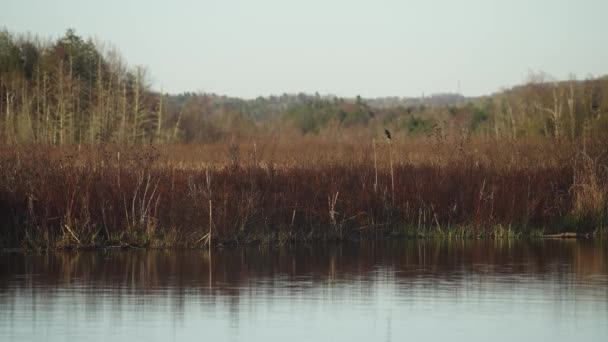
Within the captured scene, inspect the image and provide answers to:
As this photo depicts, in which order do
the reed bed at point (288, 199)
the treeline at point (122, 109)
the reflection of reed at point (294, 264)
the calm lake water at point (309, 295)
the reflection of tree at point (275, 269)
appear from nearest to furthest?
the calm lake water at point (309, 295), the reflection of tree at point (275, 269), the reflection of reed at point (294, 264), the reed bed at point (288, 199), the treeline at point (122, 109)

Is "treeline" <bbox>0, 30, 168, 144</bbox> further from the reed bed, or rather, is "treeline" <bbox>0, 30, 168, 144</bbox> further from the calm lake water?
the calm lake water

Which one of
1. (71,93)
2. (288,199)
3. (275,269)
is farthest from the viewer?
(71,93)

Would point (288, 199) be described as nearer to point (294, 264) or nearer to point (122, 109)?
point (294, 264)

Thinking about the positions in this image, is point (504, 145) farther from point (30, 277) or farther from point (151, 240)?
point (30, 277)

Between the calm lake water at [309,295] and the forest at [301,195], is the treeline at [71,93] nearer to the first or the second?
the forest at [301,195]

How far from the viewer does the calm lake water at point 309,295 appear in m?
9.87

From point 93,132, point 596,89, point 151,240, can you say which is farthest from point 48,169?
point 596,89

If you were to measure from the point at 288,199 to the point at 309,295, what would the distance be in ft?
22.9

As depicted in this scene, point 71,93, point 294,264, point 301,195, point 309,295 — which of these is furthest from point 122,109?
point 309,295

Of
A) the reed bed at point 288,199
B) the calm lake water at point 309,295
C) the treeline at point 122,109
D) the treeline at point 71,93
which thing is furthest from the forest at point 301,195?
the treeline at point 71,93

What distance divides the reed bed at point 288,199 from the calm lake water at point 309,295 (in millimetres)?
786

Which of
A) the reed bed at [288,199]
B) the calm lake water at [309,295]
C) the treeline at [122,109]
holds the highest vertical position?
the treeline at [122,109]

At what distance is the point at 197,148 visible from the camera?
31188mm

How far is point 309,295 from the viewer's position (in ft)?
40.5
